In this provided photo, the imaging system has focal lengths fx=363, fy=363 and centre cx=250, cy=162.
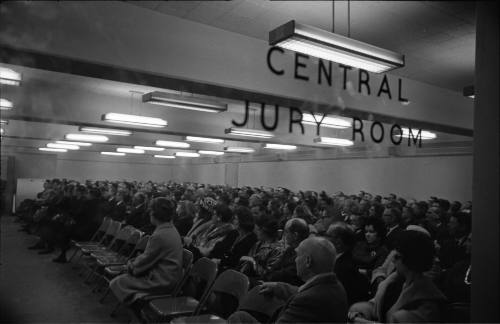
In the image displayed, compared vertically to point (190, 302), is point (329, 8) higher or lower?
higher

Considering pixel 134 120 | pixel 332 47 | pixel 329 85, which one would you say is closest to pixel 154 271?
pixel 329 85

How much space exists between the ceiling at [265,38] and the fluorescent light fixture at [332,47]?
61mm

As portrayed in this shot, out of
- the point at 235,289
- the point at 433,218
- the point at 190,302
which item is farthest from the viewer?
the point at 433,218

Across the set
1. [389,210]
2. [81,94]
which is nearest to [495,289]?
[389,210]

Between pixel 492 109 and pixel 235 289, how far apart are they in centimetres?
180

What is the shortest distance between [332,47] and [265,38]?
55 centimetres

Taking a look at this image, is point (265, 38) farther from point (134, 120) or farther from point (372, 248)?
point (134, 120)

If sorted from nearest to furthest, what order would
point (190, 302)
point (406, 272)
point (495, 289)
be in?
point (495, 289) → point (406, 272) → point (190, 302)

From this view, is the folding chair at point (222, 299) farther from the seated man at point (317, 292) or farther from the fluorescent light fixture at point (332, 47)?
the fluorescent light fixture at point (332, 47)

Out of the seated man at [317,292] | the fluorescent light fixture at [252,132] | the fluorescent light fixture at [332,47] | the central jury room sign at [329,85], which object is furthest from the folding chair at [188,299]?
the fluorescent light fixture at [332,47]

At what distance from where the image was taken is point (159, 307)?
252 cm

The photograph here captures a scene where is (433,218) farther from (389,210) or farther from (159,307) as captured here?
(159,307)

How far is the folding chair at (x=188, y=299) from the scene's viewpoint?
8.11 feet

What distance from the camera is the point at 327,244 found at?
184 centimetres
